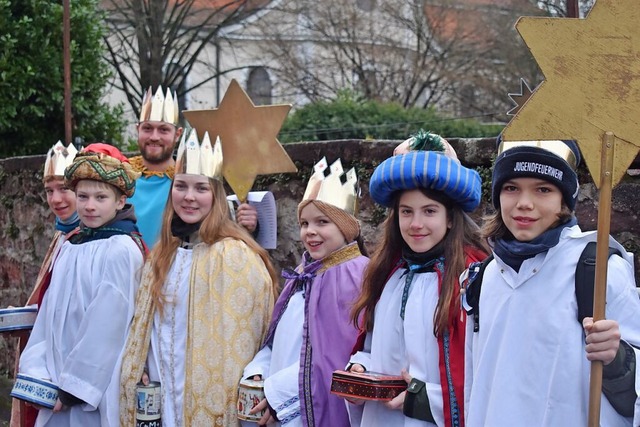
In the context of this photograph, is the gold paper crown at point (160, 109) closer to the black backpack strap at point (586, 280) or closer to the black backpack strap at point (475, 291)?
the black backpack strap at point (475, 291)

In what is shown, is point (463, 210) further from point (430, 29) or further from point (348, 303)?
point (430, 29)

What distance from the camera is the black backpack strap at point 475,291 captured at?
119 inches

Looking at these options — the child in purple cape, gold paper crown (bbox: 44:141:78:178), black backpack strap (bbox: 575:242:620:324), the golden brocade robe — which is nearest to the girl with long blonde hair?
the golden brocade robe

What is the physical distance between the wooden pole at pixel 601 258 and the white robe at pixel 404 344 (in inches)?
30.1

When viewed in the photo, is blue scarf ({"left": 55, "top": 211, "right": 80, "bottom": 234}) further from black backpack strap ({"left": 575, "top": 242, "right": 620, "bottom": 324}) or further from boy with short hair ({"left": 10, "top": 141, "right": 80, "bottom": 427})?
black backpack strap ({"left": 575, "top": 242, "right": 620, "bottom": 324})

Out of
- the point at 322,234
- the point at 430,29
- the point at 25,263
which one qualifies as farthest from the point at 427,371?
the point at 430,29

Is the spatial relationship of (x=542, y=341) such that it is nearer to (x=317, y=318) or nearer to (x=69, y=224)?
(x=317, y=318)

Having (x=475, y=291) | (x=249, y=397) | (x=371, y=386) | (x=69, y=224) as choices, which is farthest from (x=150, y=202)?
(x=475, y=291)

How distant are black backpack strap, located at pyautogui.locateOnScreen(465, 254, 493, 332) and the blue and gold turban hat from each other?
406 millimetres

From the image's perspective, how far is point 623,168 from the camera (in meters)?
2.60

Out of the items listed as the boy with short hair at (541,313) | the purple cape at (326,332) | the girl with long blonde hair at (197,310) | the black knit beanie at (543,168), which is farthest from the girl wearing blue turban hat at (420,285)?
the girl with long blonde hair at (197,310)

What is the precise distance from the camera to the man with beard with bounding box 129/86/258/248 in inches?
201

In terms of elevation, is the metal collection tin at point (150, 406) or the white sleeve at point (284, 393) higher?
the white sleeve at point (284, 393)

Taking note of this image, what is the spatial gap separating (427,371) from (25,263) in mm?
5347
